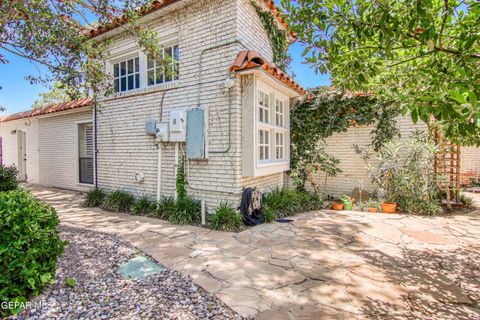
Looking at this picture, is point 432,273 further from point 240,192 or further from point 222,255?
point 240,192

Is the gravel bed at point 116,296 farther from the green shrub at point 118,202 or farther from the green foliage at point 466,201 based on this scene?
the green foliage at point 466,201

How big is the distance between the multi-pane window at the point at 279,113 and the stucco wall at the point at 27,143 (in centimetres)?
1057

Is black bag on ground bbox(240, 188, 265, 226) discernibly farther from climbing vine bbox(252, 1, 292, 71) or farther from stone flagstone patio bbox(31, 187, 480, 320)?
climbing vine bbox(252, 1, 292, 71)

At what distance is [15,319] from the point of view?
2.12 metres

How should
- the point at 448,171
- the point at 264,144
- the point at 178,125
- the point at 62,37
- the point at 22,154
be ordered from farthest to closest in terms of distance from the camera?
the point at 22,154
the point at 448,171
the point at 264,144
the point at 178,125
the point at 62,37

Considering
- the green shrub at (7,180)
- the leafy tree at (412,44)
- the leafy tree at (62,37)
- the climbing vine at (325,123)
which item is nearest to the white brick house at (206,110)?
the climbing vine at (325,123)

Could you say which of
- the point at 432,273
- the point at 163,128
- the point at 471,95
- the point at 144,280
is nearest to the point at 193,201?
the point at 163,128

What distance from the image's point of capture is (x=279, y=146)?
22.9 feet

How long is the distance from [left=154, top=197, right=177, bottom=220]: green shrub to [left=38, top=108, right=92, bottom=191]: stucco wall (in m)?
4.65

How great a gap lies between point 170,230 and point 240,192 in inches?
62.1

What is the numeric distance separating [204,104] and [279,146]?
8.26 ft

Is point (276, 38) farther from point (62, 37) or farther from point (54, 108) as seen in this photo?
point (54, 108)

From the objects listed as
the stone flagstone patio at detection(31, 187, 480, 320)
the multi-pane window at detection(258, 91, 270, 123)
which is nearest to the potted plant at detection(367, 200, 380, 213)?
the stone flagstone patio at detection(31, 187, 480, 320)

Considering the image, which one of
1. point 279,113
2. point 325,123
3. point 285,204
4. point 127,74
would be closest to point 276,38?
point 279,113
